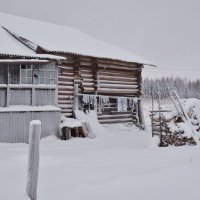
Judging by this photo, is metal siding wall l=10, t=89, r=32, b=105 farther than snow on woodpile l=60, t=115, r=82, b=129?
No

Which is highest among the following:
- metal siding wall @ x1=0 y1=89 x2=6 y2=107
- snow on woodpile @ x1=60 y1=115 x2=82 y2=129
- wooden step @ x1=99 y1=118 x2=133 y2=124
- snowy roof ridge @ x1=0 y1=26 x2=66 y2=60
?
snowy roof ridge @ x1=0 y1=26 x2=66 y2=60

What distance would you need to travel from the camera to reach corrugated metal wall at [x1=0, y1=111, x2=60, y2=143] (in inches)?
504

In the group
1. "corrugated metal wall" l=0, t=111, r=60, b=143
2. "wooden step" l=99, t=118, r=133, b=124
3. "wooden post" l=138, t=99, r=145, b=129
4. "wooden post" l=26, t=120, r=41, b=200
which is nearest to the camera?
"wooden post" l=26, t=120, r=41, b=200

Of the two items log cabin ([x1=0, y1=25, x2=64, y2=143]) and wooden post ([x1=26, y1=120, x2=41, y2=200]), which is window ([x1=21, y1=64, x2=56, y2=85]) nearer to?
log cabin ([x1=0, y1=25, x2=64, y2=143])

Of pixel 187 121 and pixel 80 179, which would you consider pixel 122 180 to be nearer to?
pixel 80 179

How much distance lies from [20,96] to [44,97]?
1.05 meters

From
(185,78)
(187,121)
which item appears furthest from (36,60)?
(185,78)

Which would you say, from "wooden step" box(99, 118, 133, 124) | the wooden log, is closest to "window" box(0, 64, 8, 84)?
the wooden log

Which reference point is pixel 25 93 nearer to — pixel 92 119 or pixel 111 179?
pixel 92 119

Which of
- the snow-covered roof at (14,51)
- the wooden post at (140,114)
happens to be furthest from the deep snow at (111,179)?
the wooden post at (140,114)

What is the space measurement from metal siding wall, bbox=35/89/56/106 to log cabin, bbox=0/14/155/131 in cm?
283

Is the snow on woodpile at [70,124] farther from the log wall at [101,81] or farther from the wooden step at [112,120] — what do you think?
the wooden step at [112,120]

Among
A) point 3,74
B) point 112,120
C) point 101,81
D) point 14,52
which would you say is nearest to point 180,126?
point 3,74

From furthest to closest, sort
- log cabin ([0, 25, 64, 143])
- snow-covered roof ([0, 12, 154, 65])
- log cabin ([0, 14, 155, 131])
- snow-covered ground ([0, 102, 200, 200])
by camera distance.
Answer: log cabin ([0, 14, 155, 131])
snow-covered roof ([0, 12, 154, 65])
log cabin ([0, 25, 64, 143])
snow-covered ground ([0, 102, 200, 200])
